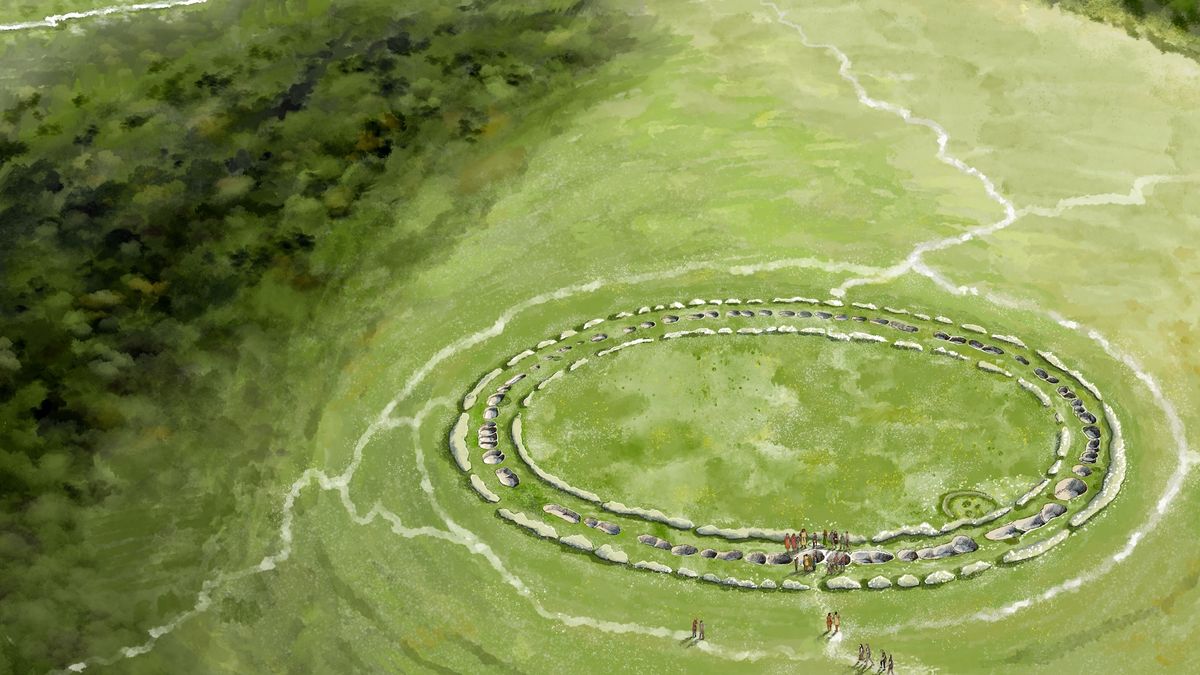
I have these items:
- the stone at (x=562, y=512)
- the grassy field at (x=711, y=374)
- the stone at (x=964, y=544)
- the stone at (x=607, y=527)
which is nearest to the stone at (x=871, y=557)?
the grassy field at (x=711, y=374)

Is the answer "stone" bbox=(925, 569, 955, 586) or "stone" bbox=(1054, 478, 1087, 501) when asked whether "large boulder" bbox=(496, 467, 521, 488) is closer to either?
"stone" bbox=(925, 569, 955, 586)

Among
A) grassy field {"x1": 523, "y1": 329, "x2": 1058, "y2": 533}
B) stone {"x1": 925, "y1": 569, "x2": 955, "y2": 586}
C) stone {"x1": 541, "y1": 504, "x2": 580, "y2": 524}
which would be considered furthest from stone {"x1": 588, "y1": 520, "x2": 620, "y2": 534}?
stone {"x1": 925, "y1": 569, "x2": 955, "y2": 586}

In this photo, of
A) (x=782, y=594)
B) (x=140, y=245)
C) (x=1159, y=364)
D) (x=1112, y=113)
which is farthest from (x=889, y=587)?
(x=140, y=245)

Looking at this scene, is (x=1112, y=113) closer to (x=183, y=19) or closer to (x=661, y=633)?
(x=661, y=633)

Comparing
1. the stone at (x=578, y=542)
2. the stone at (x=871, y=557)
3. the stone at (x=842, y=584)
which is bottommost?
the stone at (x=578, y=542)

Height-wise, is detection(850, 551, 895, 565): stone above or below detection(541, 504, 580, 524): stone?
above

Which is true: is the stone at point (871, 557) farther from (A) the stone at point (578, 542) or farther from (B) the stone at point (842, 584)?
(A) the stone at point (578, 542)
